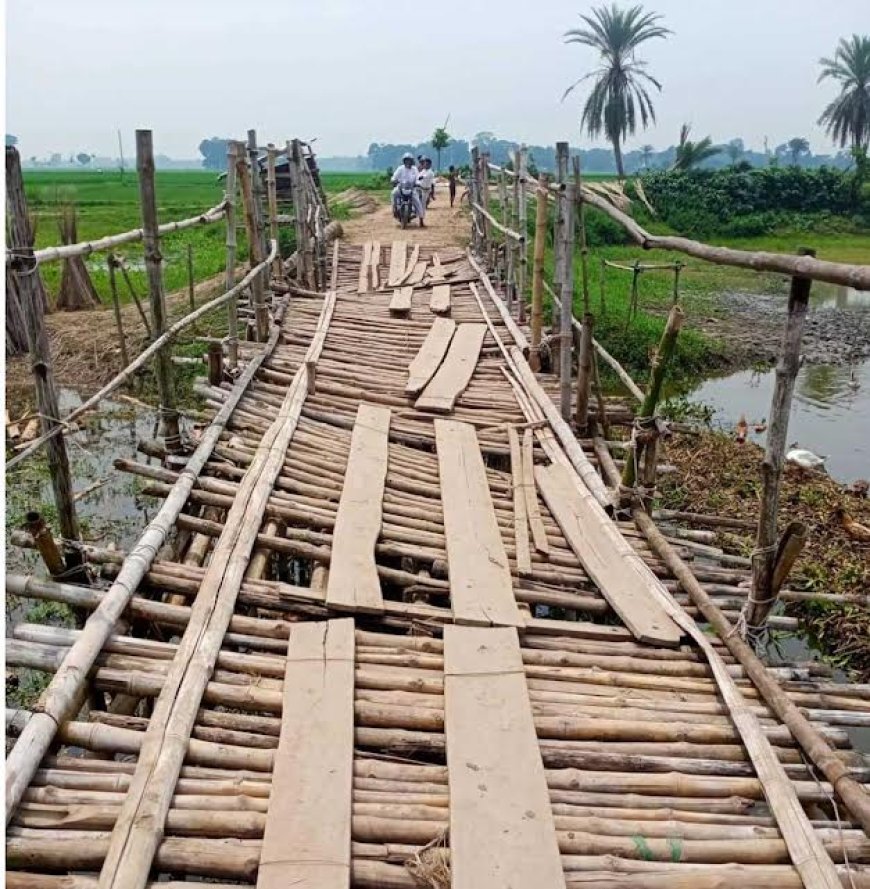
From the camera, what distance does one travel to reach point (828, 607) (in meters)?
5.36

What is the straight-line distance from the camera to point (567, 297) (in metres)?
5.00

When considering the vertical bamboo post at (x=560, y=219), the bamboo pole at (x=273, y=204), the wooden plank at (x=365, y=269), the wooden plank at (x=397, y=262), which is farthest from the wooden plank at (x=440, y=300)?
the vertical bamboo post at (x=560, y=219)

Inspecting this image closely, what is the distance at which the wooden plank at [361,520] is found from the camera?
294cm

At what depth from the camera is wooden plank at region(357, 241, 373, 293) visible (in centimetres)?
917

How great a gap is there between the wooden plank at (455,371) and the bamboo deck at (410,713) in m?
1.13

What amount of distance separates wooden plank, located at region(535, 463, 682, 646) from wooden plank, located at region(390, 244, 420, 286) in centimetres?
543

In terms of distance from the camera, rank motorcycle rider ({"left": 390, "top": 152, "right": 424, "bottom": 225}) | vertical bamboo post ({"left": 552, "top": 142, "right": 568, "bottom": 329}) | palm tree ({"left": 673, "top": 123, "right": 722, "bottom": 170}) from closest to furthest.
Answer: vertical bamboo post ({"left": 552, "top": 142, "right": 568, "bottom": 329}) → motorcycle rider ({"left": 390, "top": 152, "right": 424, "bottom": 225}) → palm tree ({"left": 673, "top": 123, "right": 722, "bottom": 170})

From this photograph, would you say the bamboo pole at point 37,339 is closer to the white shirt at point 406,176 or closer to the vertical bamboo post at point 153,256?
the vertical bamboo post at point 153,256

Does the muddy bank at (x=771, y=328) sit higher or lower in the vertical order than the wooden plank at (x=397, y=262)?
lower

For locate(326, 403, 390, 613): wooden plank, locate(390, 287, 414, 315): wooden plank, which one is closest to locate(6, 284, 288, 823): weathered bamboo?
locate(326, 403, 390, 613): wooden plank

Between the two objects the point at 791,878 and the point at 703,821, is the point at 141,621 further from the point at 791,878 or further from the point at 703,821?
the point at 791,878

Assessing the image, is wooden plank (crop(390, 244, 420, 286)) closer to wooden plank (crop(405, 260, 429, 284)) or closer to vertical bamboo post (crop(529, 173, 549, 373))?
wooden plank (crop(405, 260, 429, 284))

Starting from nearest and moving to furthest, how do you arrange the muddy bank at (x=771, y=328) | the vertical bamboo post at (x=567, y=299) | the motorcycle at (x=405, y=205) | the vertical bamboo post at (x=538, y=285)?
the vertical bamboo post at (x=567, y=299) → the vertical bamboo post at (x=538, y=285) → the muddy bank at (x=771, y=328) → the motorcycle at (x=405, y=205)

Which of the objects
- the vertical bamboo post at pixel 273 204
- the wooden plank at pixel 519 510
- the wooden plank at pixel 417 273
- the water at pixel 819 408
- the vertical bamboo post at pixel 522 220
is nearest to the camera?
the wooden plank at pixel 519 510
